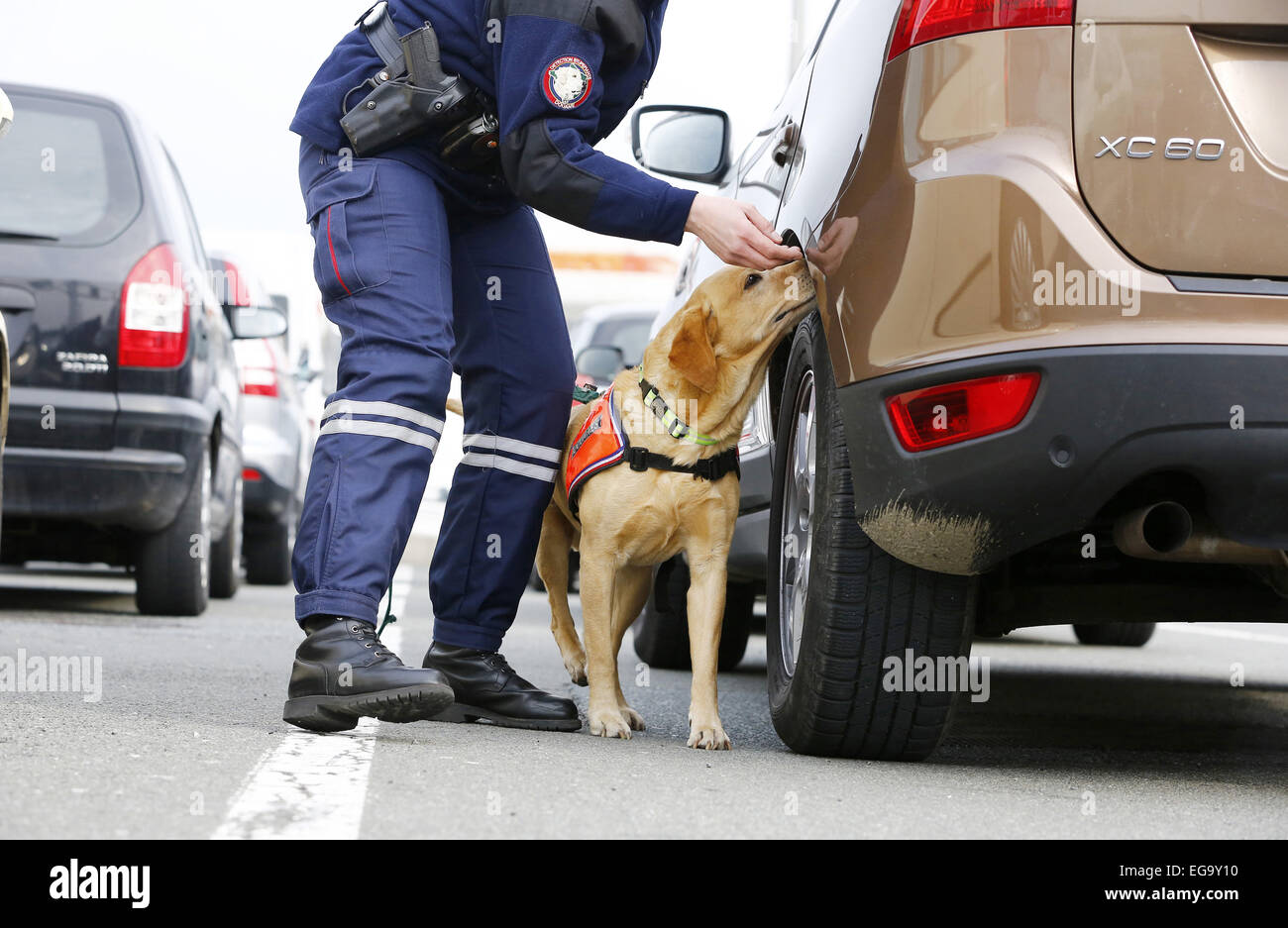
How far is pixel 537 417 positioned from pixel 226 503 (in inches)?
161

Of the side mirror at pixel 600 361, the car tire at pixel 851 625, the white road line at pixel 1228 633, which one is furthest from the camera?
the white road line at pixel 1228 633

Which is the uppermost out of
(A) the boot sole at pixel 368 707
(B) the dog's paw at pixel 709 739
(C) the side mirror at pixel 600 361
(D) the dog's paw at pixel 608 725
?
(C) the side mirror at pixel 600 361

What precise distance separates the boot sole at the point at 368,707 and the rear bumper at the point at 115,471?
2.93m

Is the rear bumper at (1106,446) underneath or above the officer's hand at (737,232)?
underneath

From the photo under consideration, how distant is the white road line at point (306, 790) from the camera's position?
226 cm

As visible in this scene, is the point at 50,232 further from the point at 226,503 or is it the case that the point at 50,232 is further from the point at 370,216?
the point at 370,216

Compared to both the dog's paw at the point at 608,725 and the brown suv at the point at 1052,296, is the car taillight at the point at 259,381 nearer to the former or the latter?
the dog's paw at the point at 608,725

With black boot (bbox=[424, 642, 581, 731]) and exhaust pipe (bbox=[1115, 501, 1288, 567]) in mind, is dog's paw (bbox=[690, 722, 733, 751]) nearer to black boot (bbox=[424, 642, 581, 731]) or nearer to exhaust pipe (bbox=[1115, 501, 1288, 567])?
black boot (bbox=[424, 642, 581, 731])

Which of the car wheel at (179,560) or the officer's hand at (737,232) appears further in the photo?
the car wheel at (179,560)

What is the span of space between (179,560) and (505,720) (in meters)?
3.07

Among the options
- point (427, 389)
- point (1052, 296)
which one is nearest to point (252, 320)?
point (427, 389)

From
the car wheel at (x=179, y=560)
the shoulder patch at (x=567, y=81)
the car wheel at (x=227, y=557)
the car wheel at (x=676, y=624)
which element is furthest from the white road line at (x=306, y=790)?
the car wheel at (x=227, y=557)

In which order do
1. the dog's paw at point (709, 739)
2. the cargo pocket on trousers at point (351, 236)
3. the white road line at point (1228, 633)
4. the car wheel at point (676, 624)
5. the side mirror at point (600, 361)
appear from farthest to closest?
the white road line at point (1228, 633), the side mirror at point (600, 361), the car wheel at point (676, 624), the dog's paw at point (709, 739), the cargo pocket on trousers at point (351, 236)
